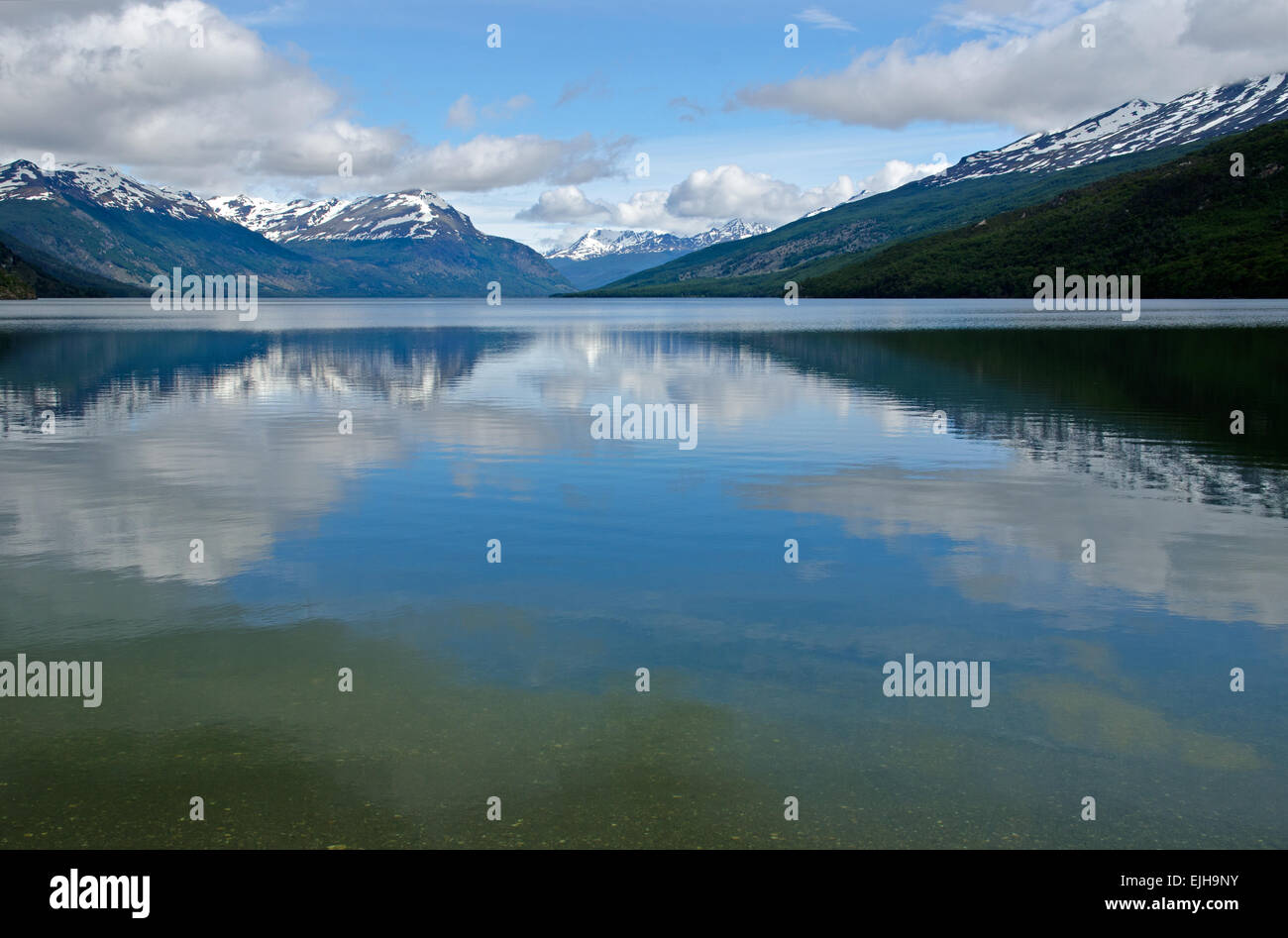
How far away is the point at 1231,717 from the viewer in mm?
15273

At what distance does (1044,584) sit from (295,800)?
16.2m

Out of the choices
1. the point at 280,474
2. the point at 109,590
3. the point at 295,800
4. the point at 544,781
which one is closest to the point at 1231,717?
the point at 544,781

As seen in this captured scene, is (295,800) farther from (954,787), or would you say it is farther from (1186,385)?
(1186,385)

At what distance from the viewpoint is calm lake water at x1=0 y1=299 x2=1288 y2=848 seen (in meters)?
12.7

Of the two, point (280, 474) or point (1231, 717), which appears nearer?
point (1231, 717)

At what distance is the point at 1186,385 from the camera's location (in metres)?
61.2

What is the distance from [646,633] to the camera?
62.4ft

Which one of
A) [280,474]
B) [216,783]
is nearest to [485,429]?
[280,474]

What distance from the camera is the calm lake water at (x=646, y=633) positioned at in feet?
41.5
